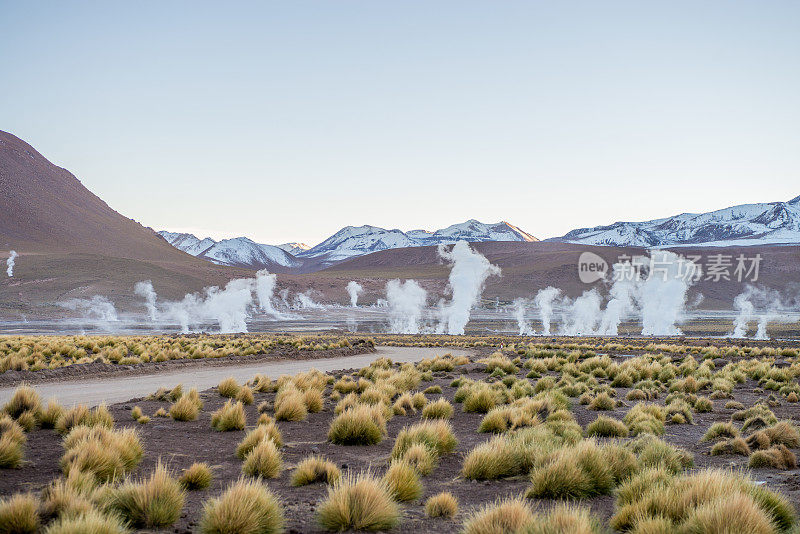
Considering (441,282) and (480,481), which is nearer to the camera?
(480,481)

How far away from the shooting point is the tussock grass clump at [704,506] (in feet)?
14.1

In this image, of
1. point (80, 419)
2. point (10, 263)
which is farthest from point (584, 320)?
point (10, 263)

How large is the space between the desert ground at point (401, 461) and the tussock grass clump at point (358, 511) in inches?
0.5

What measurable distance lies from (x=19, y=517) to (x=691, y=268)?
5656 inches

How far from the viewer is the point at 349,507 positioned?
5.02m

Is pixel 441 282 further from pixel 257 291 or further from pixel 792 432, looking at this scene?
pixel 792 432

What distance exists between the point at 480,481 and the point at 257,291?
106268mm

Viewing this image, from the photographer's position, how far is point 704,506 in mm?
4609

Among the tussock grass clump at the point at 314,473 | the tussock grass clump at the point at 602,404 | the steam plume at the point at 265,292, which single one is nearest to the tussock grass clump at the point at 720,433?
the tussock grass clump at the point at 602,404

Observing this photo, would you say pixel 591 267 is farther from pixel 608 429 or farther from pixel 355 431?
pixel 355 431

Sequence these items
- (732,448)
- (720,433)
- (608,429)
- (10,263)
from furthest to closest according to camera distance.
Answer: (10,263)
(608,429)
(720,433)
(732,448)

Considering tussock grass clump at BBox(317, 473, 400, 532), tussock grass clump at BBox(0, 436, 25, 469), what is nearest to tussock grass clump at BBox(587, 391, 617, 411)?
tussock grass clump at BBox(317, 473, 400, 532)

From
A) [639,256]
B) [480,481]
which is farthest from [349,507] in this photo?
[639,256]

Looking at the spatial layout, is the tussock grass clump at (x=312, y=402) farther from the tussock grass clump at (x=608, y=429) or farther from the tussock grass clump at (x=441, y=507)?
the tussock grass clump at (x=441, y=507)
